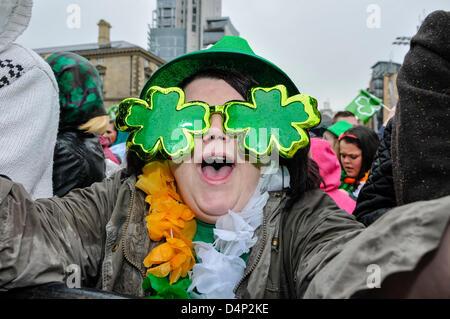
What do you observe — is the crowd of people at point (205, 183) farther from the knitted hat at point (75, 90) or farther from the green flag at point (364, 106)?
the green flag at point (364, 106)

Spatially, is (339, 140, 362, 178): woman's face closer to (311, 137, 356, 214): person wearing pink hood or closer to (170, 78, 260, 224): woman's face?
(311, 137, 356, 214): person wearing pink hood

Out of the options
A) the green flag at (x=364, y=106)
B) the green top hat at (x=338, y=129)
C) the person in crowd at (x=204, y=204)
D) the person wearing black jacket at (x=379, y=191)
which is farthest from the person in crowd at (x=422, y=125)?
the green flag at (x=364, y=106)

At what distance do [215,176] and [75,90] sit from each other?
0.99m

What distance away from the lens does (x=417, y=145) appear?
94 cm

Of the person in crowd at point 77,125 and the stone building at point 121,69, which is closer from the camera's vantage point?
the person in crowd at point 77,125

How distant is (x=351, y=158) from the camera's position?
353 centimetres

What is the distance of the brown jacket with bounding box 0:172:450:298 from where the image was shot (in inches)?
25.0

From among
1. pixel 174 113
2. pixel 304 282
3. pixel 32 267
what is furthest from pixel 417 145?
pixel 32 267

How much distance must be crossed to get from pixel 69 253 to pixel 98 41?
41177mm

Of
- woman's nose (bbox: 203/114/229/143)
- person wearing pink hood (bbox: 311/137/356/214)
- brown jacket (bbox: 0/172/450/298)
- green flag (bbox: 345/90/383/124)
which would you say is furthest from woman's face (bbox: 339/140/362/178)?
green flag (bbox: 345/90/383/124)

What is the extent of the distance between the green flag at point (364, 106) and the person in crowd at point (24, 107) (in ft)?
18.7

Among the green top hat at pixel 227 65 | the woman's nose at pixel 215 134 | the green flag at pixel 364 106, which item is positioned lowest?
the green flag at pixel 364 106

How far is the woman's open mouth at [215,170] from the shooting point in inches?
51.0

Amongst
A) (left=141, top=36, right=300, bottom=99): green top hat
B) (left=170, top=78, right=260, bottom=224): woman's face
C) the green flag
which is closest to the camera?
(left=170, top=78, right=260, bottom=224): woman's face
